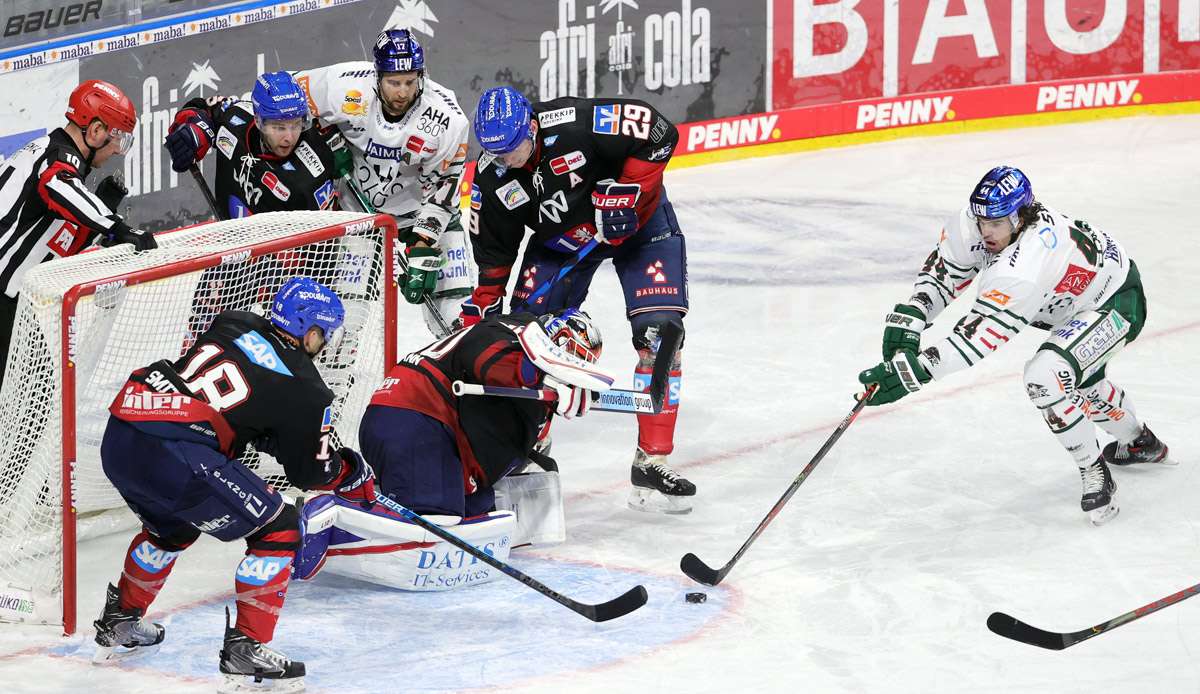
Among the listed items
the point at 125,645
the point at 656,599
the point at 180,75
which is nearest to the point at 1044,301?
the point at 656,599

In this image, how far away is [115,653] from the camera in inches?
163

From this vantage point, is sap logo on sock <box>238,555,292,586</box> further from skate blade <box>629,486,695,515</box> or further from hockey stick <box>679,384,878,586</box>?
skate blade <box>629,486,695,515</box>

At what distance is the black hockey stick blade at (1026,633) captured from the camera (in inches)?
157

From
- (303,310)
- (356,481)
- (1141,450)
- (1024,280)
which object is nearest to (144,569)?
(356,481)

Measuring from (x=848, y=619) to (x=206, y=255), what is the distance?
1.98 m

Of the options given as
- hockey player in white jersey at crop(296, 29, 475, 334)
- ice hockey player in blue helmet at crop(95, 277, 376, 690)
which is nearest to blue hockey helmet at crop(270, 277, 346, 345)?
ice hockey player in blue helmet at crop(95, 277, 376, 690)

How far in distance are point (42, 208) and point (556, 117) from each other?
1.58 meters

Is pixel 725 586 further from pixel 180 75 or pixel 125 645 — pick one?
pixel 180 75

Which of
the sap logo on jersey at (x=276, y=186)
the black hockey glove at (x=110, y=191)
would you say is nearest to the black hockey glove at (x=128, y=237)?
the black hockey glove at (x=110, y=191)

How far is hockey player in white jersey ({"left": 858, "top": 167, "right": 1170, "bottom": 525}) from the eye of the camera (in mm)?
4844

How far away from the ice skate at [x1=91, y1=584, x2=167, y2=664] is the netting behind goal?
0.17 m

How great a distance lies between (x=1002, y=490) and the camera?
5387 mm

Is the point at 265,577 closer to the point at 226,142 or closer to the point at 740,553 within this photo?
the point at 740,553

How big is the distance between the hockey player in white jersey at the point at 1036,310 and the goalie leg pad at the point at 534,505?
970mm
